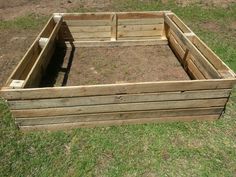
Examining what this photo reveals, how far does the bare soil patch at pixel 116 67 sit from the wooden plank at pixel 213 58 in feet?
2.72

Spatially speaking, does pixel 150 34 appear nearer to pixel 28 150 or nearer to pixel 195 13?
→ pixel 195 13

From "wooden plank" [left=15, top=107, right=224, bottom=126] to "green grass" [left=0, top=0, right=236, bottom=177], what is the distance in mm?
213

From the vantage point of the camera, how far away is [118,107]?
15.1 ft

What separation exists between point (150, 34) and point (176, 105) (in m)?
3.78

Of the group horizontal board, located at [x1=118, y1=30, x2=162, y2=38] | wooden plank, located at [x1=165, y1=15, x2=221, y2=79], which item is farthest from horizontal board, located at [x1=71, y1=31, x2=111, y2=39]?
wooden plank, located at [x1=165, y1=15, x2=221, y2=79]

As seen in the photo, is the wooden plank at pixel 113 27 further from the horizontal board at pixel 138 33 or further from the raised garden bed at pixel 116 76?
the horizontal board at pixel 138 33

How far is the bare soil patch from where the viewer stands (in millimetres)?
6242

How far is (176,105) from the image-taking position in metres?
4.72

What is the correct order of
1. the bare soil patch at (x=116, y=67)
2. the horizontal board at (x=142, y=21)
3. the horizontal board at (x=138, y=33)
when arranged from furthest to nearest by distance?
the horizontal board at (x=138, y=33) → the horizontal board at (x=142, y=21) → the bare soil patch at (x=116, y=67)

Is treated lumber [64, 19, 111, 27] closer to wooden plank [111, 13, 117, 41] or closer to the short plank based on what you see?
the short plank

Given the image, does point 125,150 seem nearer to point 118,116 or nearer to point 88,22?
point 118,116

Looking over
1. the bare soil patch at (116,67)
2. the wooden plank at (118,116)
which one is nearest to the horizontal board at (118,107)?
the wooden plank at (118,116)

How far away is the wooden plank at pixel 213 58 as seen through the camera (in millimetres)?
4787

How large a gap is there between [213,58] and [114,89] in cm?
230
